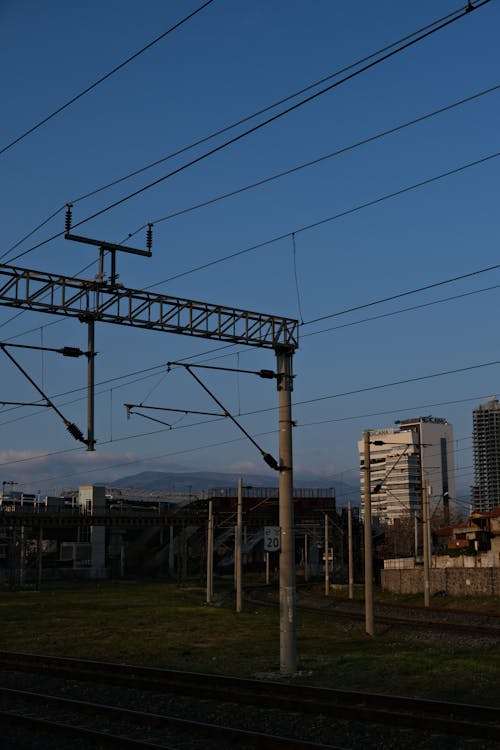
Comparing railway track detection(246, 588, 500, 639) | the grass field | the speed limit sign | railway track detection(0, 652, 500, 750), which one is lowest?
railway track detection(246, 588, 500, 639)

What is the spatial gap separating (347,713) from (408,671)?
7.30m

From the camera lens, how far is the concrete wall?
187 ft

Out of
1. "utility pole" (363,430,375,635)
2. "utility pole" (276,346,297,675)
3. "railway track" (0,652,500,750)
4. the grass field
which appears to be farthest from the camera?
"utility pole" (363,430,375,635)

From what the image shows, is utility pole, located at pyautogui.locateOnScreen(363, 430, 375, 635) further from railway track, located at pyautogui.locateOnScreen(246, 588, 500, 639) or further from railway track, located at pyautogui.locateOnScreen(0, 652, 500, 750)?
railway track, located at pyautogui.locateOnScreen(0, 652, 500, 750)

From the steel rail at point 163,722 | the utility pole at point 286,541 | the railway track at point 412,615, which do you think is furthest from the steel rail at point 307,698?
the railway track at point 412,615

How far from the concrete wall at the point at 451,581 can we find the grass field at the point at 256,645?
176 cm

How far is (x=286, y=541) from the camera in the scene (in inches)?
997

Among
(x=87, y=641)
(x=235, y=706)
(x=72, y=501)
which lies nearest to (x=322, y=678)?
(x=235, y=706)

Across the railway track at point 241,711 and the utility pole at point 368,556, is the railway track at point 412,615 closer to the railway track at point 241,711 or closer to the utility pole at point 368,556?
the utility pole at point 368,556

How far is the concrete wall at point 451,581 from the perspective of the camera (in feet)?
187

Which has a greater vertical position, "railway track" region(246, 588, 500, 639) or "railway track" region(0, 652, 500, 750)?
"railway track" region(0, 652, 500, 750)

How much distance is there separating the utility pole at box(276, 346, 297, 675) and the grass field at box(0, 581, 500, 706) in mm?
796

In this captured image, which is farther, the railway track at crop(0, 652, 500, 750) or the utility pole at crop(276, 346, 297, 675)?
the utility pole at crop(276, 346, 297, 675)

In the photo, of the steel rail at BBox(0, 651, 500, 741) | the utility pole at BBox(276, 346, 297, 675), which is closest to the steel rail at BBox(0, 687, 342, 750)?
the steel rail at BBox(0, 651, 500, 741)
